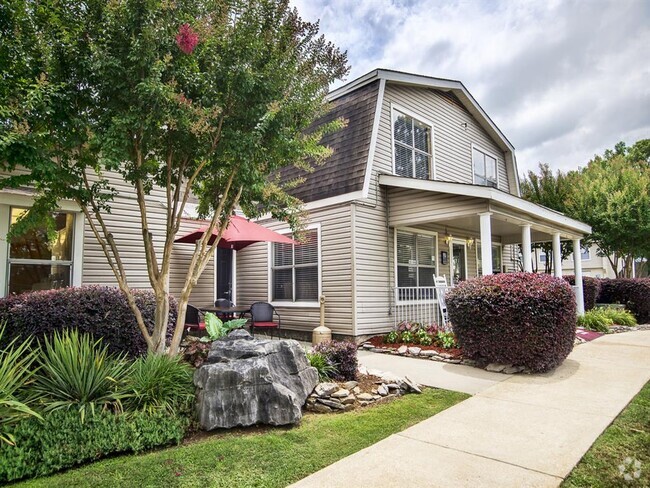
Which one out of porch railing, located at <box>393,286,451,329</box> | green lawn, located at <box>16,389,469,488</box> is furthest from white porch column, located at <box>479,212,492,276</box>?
green lawn, located at <box>16,389,469,488</box>

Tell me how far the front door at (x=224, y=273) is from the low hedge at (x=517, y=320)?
597 cm

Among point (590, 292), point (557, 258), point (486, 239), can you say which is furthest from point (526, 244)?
point (590, 292)

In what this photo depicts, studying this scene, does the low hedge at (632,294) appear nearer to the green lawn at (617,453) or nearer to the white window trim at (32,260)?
the green lawn at (617,453)

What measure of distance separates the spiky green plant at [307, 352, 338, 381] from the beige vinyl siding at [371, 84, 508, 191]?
528 cm

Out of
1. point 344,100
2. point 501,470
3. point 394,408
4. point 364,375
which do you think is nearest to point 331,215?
point 344,100

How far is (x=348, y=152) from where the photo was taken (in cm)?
913

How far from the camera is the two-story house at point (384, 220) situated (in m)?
8.44

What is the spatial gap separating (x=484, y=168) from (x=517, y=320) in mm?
8521

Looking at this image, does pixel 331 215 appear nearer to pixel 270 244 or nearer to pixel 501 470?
pixel 270 244

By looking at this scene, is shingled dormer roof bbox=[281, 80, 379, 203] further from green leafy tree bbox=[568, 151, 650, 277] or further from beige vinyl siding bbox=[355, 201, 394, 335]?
green leafy tree bbox=[568, 151, 650, 277]

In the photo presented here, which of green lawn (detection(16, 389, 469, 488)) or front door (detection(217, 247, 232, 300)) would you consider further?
front door (detection(217, 247, 232, 300))

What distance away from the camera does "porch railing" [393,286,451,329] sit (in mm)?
9312

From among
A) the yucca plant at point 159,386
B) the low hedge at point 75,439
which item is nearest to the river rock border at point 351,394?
the yucca plant at point 159,386

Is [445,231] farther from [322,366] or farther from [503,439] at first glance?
[503,439]
